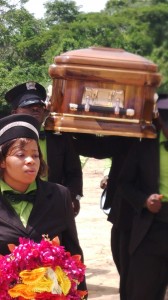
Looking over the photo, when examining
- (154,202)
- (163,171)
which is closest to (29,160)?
(154,202)

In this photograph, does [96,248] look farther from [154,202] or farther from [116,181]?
[154,202]

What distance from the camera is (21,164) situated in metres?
3.55

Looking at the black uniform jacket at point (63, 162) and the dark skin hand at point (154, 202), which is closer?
the dark skin hand at point (154, 202)

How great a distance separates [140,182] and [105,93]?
0.77 metres

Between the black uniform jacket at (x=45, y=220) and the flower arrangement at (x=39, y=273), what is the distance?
0.71ft

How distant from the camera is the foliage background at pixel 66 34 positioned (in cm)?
2092

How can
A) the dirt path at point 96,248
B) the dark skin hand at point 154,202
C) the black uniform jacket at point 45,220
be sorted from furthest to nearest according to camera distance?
the dirt path at point 96,248, the dark skin hand at point 154,202, the black uniform jacket at point 45,220

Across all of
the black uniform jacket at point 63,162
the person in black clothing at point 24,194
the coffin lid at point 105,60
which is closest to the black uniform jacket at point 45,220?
the person in black clothing at point 24,194

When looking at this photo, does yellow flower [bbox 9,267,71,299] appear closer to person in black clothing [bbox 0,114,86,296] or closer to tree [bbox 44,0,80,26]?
person in black clothing [bbox 0,114,86,296]

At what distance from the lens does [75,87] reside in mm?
4645

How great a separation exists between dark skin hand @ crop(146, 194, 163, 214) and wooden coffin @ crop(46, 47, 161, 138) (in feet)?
1.26

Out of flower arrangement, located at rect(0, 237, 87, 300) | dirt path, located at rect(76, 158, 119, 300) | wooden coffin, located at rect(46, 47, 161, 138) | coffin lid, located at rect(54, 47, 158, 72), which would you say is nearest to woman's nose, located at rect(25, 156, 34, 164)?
flower arrangement, located at rect(0, 237, 87, 300)

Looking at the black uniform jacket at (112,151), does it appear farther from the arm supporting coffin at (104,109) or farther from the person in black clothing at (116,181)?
the arm supporting coffin at (104,109)

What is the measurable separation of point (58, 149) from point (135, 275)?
3.36 feet
